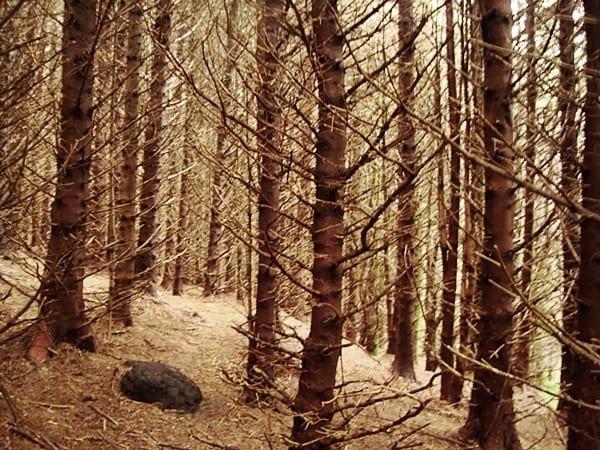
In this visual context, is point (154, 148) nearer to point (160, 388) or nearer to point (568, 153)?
point (160, 388)

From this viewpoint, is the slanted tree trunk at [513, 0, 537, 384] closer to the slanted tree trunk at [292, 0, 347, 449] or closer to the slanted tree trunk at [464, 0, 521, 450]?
the slanted tree trunk at [464, 0, 521, 450]

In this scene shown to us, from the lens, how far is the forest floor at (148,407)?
16.2ft

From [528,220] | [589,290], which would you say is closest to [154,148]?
[528,220]

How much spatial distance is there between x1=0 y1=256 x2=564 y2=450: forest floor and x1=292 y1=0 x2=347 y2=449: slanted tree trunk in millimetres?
268

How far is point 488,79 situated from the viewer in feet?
18.9

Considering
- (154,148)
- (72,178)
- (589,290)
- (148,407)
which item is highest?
(154,148)

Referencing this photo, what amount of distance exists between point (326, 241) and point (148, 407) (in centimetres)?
382

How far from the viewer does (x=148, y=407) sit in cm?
669

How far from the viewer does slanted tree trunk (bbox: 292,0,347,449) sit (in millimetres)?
4109

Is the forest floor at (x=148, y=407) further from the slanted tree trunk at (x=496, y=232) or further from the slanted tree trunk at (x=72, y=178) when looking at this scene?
the slanted tree trunk at (x=496, y=232)

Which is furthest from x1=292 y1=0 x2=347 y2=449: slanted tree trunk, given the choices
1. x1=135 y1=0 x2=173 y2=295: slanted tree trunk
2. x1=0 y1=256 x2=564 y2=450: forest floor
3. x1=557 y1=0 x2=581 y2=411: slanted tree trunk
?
x1=135 y1=0 x2=173 y2=295: slanted tree trunk

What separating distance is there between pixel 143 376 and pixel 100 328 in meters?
2.14

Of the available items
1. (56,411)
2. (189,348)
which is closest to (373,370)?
(189,348)

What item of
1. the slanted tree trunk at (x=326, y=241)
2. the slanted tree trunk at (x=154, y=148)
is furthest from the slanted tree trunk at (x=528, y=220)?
the slanted tree trunk at (x=154, y=148)
